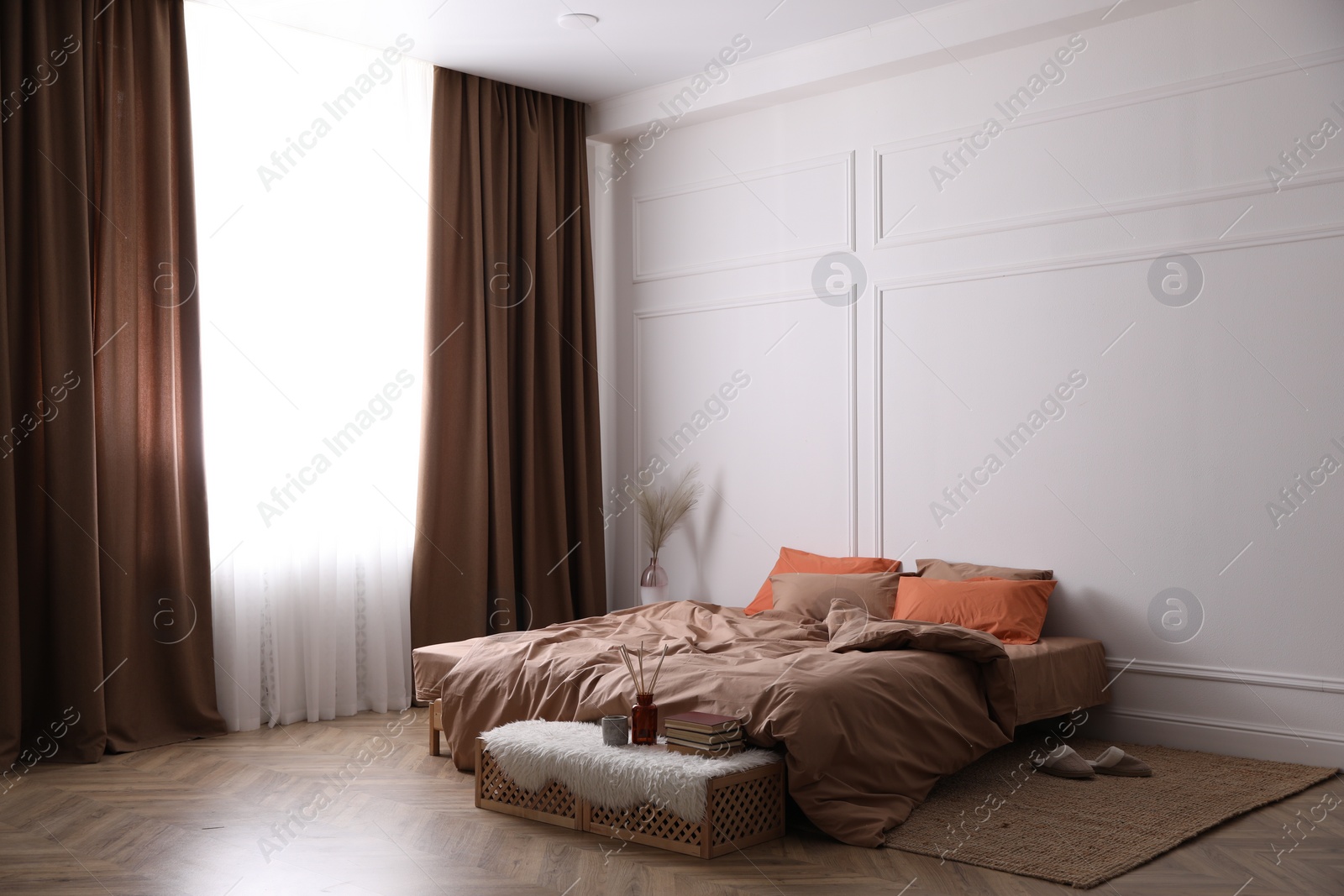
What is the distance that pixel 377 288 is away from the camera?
535cm

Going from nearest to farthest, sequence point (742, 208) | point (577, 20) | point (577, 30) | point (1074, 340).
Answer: point (1074, 340) < point (577, 20) < point (577, 30) < point (742, 208)

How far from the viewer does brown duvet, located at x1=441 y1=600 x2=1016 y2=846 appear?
329 centimetres

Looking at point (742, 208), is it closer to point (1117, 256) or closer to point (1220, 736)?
point (1117, 256)

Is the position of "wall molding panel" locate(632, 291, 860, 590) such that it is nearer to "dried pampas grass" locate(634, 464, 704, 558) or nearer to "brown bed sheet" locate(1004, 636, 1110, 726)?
"dried pampas grass" locate(634, 464, 704, 558)

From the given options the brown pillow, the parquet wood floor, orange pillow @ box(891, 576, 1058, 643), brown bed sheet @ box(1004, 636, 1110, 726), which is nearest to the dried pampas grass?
the brown pillow

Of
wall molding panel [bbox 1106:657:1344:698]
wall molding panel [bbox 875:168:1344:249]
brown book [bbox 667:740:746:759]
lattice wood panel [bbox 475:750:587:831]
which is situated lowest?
lattice wood panel [bbox 475:750:587:831]

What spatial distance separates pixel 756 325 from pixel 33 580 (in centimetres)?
333

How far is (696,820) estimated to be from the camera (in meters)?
3.12

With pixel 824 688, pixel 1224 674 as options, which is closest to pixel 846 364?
pixel 1224 674

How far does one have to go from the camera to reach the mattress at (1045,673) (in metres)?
4.07

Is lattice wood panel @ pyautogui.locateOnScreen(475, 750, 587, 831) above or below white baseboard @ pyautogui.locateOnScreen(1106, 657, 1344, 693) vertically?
below

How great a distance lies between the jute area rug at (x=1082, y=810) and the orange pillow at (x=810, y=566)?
103 centimetres

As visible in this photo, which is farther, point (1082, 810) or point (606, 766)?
point (1082, 810)

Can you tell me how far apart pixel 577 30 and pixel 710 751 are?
328 centimetres
